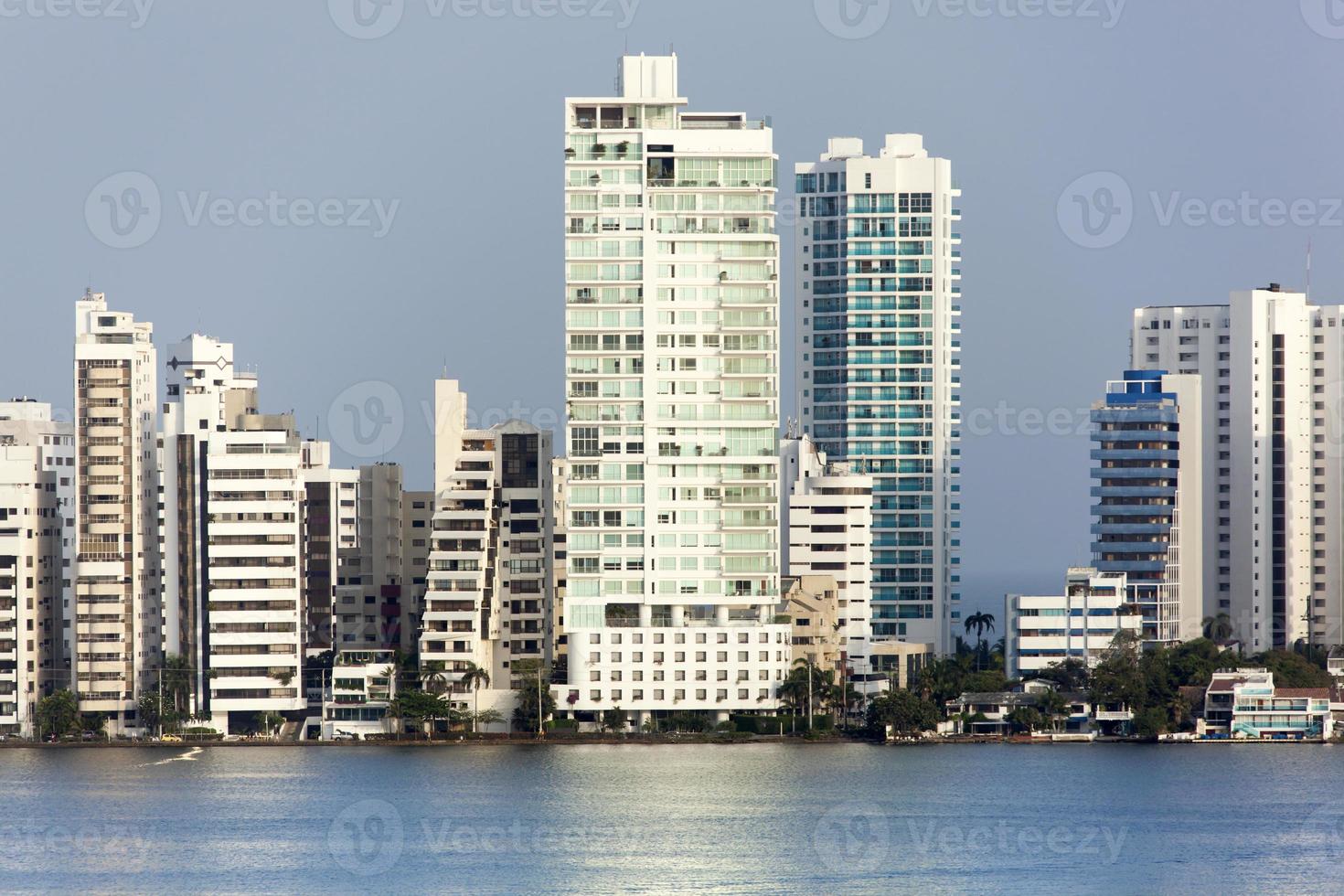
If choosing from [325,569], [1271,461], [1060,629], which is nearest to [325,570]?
[325,569]

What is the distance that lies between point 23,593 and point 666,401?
27.7 metres

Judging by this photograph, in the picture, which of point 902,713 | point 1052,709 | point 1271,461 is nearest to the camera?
point 902,713

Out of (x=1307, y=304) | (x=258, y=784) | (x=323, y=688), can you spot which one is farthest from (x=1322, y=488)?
(x=258, y=784)

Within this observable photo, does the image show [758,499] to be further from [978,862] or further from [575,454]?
[978,862]

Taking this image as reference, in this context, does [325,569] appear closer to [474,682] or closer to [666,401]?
[474,682]

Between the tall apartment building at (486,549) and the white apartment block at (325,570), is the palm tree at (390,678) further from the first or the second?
the white apartment block at (325,570)

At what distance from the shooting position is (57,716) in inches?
4535

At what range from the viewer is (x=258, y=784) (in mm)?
101750

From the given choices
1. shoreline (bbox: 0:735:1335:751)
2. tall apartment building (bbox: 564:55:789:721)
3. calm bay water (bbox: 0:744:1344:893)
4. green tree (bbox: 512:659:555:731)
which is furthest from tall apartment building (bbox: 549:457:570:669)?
calm bay water (bbox: 0:744:1344:893)

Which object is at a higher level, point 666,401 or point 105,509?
point 666,401

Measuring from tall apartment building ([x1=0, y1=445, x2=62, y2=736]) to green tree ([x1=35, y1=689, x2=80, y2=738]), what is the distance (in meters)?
1.50

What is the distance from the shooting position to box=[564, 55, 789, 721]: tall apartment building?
113375mm

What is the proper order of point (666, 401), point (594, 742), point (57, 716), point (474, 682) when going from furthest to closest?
point (474, 682) → point (57, 716) → point (666, 401) → point (594, 742)

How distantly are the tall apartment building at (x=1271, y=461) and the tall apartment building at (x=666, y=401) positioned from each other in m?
38.1
